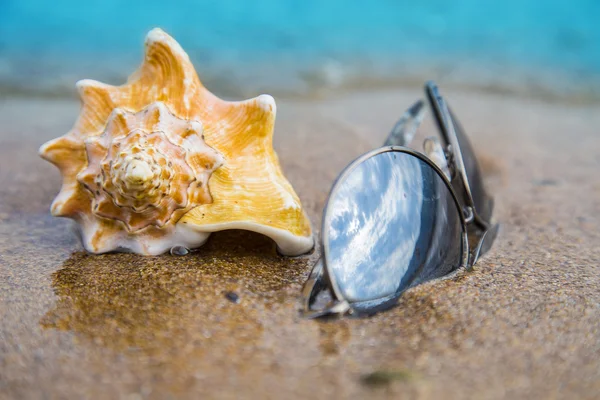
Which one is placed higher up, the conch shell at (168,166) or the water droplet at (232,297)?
the conch shell at (168,166)

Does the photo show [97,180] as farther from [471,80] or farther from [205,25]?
[205,25]

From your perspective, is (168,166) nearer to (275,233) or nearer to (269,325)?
(275,233)

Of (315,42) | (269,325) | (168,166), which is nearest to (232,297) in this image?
(269,325)

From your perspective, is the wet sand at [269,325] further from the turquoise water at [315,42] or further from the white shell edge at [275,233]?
the turquoise water at [315,42]

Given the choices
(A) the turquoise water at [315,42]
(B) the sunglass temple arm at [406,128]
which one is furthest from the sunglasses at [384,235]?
(A) the turquoise water at [315,42]

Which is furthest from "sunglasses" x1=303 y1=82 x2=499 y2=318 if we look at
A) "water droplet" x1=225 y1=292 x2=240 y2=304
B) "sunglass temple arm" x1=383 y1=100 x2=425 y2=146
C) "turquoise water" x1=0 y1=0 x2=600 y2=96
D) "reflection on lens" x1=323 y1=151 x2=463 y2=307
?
"turquoise water" x1=0 y1=0 x2=600 y2=96

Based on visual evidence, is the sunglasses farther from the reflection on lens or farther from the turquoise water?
the turquoise water
